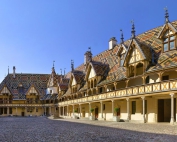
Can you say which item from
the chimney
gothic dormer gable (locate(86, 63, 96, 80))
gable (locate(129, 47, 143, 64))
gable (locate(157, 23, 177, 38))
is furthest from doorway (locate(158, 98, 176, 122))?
the chimney

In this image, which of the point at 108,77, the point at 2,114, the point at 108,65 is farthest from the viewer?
the point at 2,114

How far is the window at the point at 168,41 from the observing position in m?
24.9

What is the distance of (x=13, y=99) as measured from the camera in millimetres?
69250

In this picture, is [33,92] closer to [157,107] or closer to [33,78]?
[33,78]

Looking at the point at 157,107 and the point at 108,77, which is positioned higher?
the point at 108,77

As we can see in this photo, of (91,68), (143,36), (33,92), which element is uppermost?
(143,36)

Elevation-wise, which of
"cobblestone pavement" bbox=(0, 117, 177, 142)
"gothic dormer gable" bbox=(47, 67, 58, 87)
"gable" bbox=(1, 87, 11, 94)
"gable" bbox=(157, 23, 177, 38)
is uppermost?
"gable" bbox=(157, 23, 177, 38)

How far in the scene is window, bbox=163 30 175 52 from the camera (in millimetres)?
24891

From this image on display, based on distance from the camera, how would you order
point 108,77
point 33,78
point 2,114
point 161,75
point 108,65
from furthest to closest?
point 33,78 → point 2,114 → point 108,65 → point 108,77 → point 161,75

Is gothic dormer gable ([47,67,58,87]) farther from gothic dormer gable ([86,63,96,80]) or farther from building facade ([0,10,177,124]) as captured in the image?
gothic dormer gable ([86,63,96,80])

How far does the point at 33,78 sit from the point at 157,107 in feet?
190

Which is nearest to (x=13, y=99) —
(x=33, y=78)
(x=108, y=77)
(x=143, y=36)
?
(x=33, y=78)

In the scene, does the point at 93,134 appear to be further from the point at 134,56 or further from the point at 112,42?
the point at 112,42

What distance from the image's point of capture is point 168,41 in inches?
995
